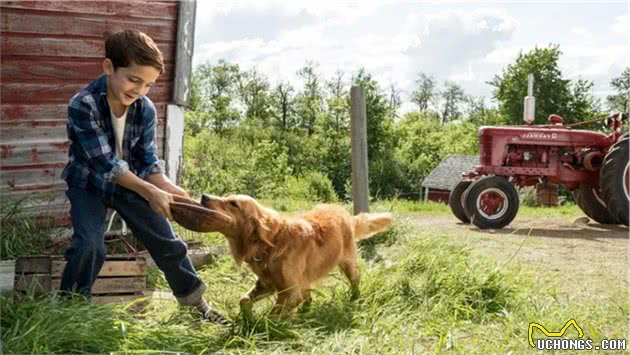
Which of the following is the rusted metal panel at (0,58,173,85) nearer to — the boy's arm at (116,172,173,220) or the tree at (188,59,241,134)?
the boy's arm at (116,172,173,220)

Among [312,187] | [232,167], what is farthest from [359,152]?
[312,187]

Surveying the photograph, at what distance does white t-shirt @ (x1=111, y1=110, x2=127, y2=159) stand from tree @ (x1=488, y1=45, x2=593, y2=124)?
21.2 meters

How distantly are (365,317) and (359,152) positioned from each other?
2.64 metres

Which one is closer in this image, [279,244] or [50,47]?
[279,244]

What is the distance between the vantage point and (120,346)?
2604 mm

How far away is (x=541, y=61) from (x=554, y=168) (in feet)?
55.2

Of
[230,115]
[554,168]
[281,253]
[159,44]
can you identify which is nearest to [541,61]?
[230,115]

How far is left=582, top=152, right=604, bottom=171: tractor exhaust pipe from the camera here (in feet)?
24.6

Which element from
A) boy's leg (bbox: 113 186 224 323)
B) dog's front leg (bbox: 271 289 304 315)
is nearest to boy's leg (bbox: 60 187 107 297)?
boy's leg (bbox: 113 186 224 323)

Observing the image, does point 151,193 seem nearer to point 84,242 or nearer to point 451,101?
point 84,242

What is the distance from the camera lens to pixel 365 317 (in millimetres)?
3119

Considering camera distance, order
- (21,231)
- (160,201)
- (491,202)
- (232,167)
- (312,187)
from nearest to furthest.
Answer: (160,201) → (21,231) → (491,202) → (232,167) → (312,187)

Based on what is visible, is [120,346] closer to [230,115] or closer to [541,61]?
[230,115]

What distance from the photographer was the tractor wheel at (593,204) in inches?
303
